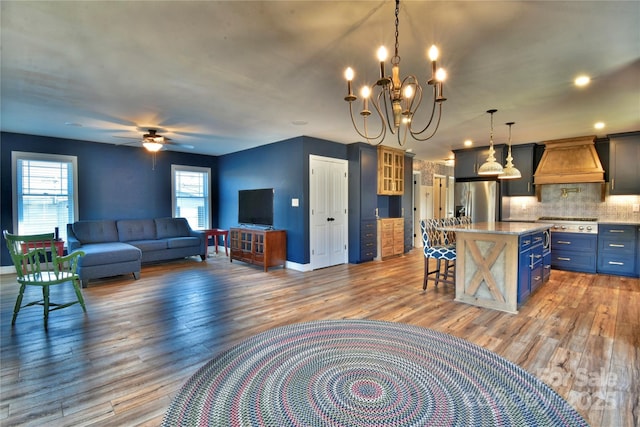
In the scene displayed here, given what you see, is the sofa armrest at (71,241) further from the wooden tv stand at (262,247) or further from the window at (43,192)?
the wooden tv stand at (262,247)

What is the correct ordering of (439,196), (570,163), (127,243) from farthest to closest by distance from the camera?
(439,196) < (127,243) < (570,163)

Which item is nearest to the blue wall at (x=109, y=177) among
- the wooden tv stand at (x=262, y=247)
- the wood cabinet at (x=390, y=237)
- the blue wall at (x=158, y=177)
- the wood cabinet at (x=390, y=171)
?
the blue wall at (x=158, y=177)

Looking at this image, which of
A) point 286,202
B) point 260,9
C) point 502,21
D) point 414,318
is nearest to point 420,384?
point 414,318

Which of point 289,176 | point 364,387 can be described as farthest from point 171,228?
point 364,387

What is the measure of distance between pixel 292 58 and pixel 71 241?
5.19 m

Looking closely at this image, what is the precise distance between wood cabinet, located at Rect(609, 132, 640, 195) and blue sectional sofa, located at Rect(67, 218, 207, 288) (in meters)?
7.78

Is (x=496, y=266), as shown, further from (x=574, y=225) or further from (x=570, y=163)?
(x=570, y=163)

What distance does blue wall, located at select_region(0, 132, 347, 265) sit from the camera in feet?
18.5

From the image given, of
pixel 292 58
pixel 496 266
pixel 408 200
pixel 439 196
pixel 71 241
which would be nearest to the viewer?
pixel 292 58

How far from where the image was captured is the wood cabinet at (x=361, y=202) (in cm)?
636

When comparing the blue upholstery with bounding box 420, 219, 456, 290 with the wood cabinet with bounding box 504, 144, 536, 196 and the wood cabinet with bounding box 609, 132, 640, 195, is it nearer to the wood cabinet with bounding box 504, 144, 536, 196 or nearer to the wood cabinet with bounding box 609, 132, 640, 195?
the wood cabinet with bounding box 504, 144, 536, 196

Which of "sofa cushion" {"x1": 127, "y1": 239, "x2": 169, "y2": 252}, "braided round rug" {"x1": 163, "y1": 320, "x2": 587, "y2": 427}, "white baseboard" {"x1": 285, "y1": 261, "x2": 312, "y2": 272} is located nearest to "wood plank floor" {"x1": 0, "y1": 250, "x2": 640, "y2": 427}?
"braided round rug" {"x1": 163, "y1": 320, "x2": 587, "y2": 427}

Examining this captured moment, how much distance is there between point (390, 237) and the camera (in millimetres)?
6918

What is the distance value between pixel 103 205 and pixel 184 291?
3434 millimetres
